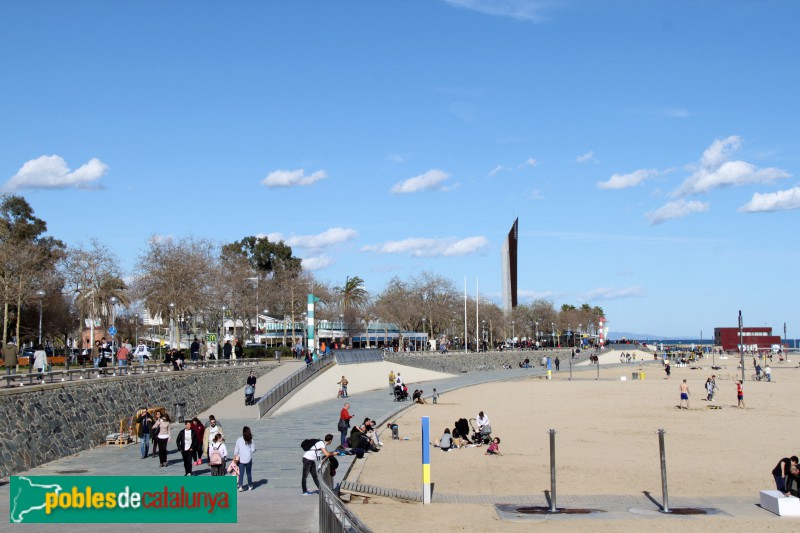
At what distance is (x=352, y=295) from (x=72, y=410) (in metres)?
74.0

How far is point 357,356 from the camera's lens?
174 feet

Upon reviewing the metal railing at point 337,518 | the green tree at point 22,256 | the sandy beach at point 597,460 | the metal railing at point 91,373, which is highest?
the green tree at point 22,256

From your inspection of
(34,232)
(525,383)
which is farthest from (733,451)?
(34,232)

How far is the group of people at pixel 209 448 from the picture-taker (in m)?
18.0

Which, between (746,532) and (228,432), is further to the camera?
(228,432)

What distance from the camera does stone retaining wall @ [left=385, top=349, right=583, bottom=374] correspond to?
6356cm

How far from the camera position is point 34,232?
64.8 meters

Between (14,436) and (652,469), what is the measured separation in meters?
17.5

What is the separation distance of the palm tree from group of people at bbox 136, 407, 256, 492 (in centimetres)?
7268

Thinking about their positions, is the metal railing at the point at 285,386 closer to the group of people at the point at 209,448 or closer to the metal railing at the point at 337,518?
the group of people at the point at 209,448

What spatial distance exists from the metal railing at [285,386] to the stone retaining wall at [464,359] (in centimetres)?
1400

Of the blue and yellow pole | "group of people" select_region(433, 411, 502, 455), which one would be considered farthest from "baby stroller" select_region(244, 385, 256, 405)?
the blue and yellow pole

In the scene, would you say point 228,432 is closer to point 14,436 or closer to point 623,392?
point 14,436

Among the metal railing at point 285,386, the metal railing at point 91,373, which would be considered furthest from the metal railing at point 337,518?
the metal railing at point 285,386
